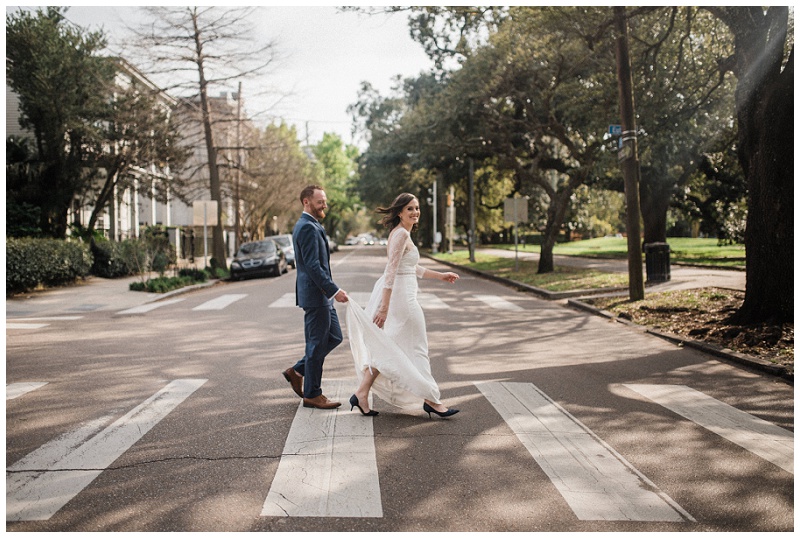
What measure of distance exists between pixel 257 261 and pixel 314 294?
21.4 m

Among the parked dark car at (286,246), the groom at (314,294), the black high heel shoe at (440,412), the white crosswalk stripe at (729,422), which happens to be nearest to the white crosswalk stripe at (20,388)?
the groom at (314,294)

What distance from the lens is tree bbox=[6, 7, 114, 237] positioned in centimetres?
2489

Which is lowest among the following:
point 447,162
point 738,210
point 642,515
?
point 642,515

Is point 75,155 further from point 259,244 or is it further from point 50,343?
point 50,343

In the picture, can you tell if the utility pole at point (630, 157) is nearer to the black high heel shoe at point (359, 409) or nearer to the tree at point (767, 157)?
the tree at point (767, 157)

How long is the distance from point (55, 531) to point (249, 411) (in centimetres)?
255

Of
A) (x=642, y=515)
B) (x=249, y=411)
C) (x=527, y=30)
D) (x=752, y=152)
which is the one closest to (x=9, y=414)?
(x=249, y=411)

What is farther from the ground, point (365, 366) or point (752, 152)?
point (752, 152)

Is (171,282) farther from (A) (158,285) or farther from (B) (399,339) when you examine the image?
(B) (399,339)

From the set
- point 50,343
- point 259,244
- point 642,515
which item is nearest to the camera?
point 642,515

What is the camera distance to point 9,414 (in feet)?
19.7

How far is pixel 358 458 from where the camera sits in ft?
15.5

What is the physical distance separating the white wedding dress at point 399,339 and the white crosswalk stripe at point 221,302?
395 inches

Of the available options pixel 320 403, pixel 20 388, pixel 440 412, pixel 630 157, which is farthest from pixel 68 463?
pixel 630 157
